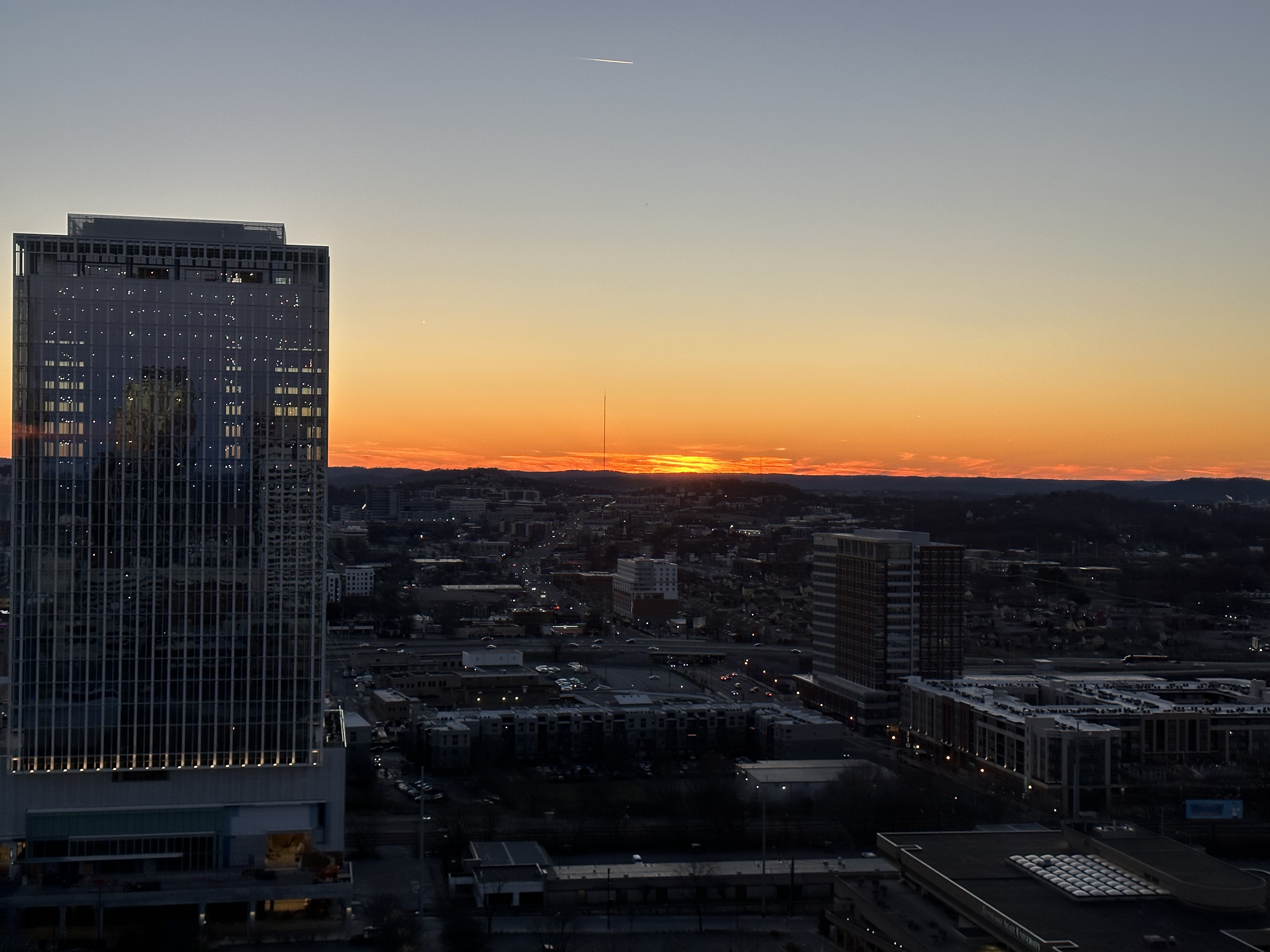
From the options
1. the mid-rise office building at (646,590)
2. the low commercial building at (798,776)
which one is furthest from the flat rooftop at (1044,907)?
the mid-rise office building at (646,590)

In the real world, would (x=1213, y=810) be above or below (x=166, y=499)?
below

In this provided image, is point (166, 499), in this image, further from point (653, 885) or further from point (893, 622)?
point (893, 622)

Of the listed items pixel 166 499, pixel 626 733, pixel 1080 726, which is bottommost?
pixel 626 733

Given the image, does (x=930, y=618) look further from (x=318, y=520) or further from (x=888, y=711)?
(x=318, y=520)

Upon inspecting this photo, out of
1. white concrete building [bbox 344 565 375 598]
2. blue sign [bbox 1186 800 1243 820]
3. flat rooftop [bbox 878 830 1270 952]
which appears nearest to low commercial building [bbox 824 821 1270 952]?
flat rooftop [bbox 878 830 1270 952]

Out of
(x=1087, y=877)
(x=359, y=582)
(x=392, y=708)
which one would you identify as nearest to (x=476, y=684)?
(x=392, y=708)
